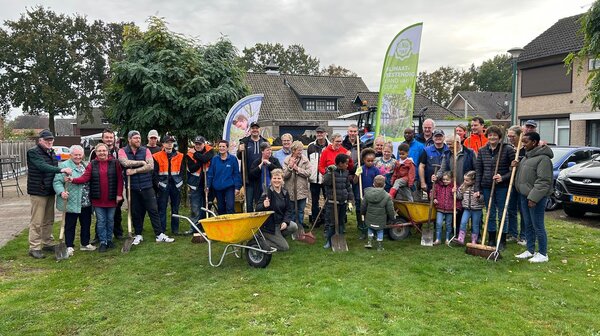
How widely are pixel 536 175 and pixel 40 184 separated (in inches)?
278

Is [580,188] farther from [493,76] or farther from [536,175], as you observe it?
[493,76]

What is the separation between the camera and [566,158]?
10477 millimetres

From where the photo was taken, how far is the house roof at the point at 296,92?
111 feet

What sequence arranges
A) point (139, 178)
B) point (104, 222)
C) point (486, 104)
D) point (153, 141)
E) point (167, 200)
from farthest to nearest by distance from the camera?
point (486, 104)
point (167, 200)
point (153, 141)
point (139, 178)
point (104, 222)

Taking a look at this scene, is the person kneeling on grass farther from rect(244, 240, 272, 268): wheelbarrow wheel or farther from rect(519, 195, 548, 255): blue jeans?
rect(519, 195, 548, 255): blue jeans

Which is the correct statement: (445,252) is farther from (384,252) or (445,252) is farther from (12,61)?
(12,61)

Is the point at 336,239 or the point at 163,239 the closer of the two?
the point at 336,239

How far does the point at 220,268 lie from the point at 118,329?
6.26ft

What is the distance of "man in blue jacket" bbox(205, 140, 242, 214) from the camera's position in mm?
7113

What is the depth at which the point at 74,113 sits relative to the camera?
42.6 meters

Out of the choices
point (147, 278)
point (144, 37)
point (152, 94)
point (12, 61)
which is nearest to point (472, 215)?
point (147, 278)

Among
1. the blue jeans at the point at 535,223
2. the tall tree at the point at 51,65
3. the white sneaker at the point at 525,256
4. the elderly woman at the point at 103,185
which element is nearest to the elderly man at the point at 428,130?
the blue jeans at the point at 535,223

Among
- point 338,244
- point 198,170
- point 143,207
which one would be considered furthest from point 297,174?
point 143,207

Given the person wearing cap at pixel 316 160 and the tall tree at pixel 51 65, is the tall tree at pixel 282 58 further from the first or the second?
the person wearing cap at pixel 316 160
